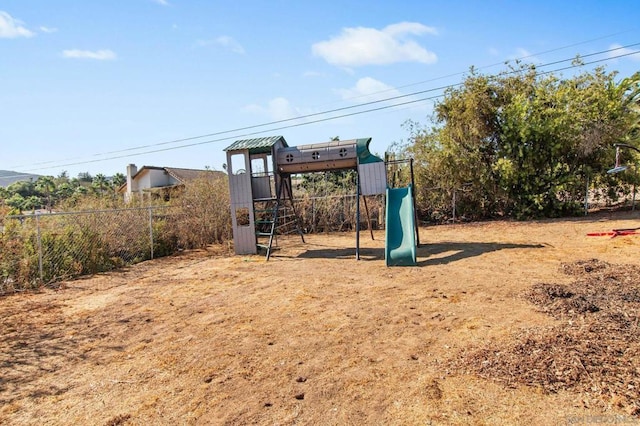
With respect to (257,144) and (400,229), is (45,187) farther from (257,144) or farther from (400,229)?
(400,229)

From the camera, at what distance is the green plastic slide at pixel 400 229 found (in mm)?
7191

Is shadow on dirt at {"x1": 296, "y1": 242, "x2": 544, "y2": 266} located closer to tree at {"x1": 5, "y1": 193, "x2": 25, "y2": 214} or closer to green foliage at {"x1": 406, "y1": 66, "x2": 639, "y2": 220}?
green foliage at {"x1": 406, "y1": 66, "x2": 639, "y2": 220}

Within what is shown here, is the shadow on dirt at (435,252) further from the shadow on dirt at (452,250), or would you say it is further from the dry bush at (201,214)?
the dry bush at (201,214)

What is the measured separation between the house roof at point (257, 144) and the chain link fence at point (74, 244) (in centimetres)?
266

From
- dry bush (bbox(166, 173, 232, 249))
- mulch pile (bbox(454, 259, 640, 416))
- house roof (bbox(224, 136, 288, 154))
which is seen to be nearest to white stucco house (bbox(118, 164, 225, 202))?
dry bush (bbox(166, 173, 232, 249))

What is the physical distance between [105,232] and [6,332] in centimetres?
409

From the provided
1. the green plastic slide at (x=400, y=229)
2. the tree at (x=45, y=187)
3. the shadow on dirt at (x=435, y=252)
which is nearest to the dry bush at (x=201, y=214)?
the shadow on dirt at (x=435, y=252)

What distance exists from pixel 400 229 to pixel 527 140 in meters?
7.33

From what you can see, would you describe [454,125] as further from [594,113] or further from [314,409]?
[314,409]

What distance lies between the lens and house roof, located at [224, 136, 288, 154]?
9047 millimetres

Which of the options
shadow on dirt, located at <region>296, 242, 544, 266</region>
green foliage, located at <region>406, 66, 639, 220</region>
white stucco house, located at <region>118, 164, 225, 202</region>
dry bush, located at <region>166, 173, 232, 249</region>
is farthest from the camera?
white stucco house, located at <region>118, 164, 225, 202</region>

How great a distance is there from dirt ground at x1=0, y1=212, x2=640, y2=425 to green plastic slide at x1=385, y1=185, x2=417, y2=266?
32cm

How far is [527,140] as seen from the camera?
1243cm

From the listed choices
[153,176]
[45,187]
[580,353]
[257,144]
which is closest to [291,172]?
[257,144]
